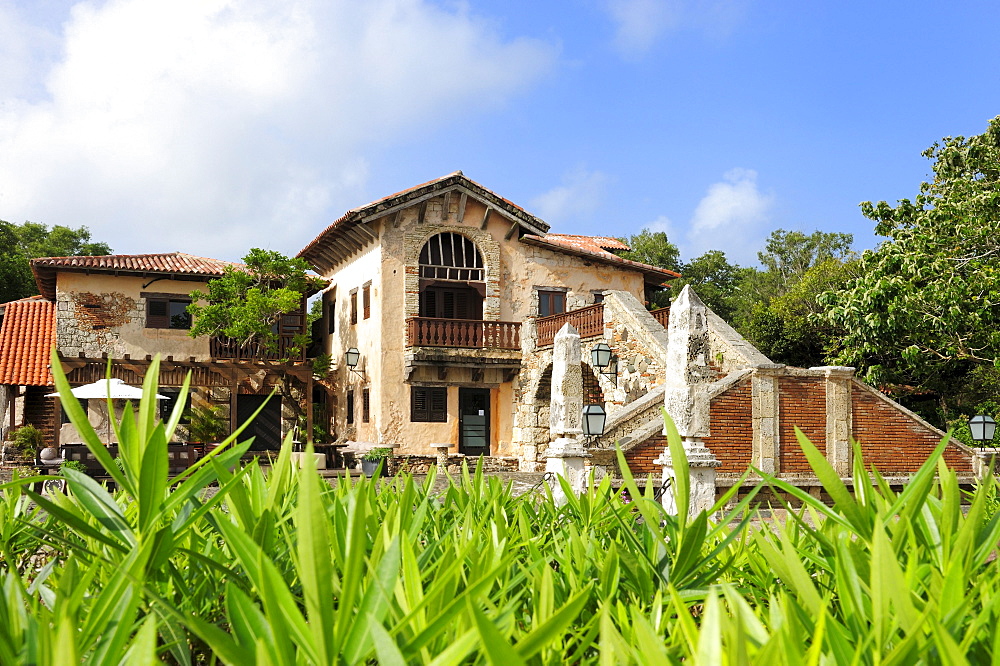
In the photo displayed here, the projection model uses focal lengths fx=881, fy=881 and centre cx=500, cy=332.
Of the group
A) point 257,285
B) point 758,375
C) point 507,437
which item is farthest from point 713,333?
point 257,285

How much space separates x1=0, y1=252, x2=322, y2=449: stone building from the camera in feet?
71.7

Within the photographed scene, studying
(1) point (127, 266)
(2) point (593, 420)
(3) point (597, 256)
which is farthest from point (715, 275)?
(2) point (593, 420)

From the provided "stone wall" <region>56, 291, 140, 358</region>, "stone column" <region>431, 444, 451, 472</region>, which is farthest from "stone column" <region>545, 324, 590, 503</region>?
"stone wall" <region>56, 291, 140, 358</region>

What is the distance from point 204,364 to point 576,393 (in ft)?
46.9

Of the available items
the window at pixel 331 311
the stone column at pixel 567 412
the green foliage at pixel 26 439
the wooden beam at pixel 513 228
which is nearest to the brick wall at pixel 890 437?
the stone column at pixel 567 412

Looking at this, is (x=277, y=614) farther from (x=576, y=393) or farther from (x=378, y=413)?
(x=378, y=413)

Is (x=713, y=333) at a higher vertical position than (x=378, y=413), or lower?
higher

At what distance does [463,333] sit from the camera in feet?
71.3

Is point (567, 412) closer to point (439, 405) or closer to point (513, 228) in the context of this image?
point (439, 405)

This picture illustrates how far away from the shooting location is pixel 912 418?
48.9 ft

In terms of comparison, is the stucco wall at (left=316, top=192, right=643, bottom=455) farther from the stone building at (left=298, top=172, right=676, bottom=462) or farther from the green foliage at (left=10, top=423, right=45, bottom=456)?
the green foliage at (left=10, top=423, right=45, bottom=456)

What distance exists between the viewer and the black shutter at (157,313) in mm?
23141

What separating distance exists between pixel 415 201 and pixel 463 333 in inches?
136

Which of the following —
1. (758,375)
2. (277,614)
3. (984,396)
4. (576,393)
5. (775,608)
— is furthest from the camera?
(984,396)
